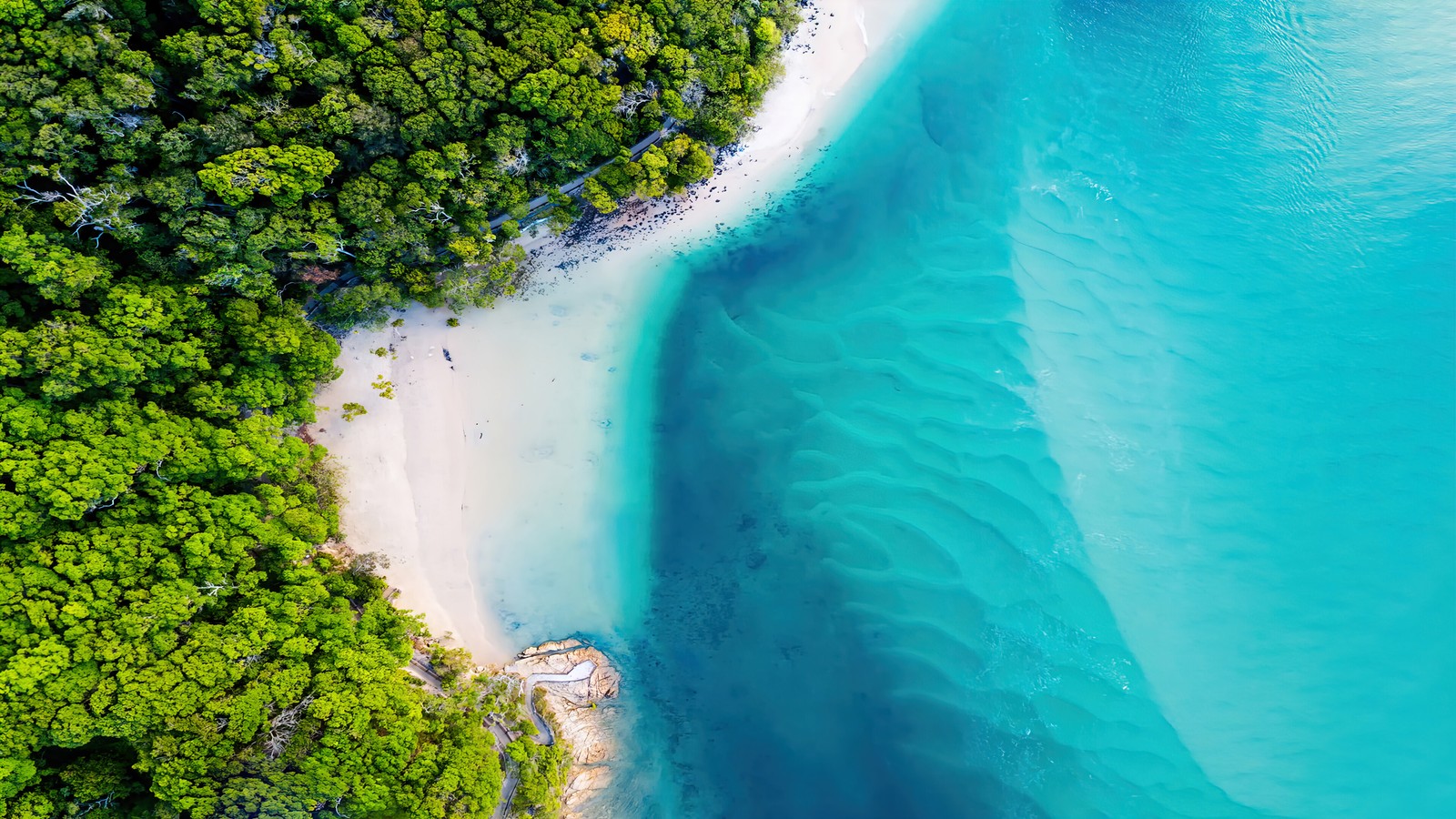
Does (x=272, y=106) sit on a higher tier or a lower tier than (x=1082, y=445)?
lower

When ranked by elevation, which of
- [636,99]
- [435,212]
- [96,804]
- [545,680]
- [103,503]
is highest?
[636,99]

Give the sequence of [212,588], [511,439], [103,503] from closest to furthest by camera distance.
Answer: [103,503]
[212,588]
[511,439]

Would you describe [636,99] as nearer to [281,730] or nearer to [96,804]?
[281,730]

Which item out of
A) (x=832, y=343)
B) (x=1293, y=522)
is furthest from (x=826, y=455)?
(x=1293, y=522)

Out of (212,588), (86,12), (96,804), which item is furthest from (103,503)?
(86,12)

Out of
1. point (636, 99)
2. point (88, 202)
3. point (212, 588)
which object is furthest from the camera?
point (636, 99)

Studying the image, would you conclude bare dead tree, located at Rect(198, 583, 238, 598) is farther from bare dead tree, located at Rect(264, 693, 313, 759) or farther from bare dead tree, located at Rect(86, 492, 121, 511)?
bare dead tree, located at Rect(264, 693, 313, 759)
